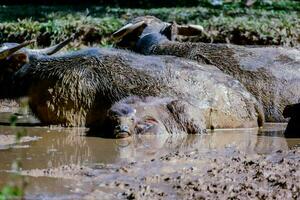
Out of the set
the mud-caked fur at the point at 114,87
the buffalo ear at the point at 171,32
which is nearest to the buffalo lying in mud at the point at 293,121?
the mud-caked fur at the point at 114,87

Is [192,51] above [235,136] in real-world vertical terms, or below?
above

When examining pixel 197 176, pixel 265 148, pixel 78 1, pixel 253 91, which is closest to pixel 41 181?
pixel 197 176

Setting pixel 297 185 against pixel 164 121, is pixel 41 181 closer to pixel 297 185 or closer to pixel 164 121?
pixel 297 185

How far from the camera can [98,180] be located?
5.30m

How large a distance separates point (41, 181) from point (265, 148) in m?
2.55

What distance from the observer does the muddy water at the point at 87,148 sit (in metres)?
5.17

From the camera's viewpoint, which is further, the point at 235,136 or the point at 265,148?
the point at 235,136

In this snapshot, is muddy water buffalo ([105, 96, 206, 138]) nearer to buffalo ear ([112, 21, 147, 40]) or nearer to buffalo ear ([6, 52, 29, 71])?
buffalo ear ([6, 52, 29, 71])

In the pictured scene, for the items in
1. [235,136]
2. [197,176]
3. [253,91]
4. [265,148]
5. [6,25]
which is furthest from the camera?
[6,25]

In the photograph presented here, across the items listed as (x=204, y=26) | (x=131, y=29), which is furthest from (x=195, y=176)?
(x=204, y=26)

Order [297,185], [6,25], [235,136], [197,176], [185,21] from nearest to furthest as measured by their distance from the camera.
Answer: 1. [297,185]
2. [197,176]
3. [235,136]
4. [6,25]
5. [185,21]

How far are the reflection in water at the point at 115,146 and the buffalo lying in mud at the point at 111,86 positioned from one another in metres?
0.23

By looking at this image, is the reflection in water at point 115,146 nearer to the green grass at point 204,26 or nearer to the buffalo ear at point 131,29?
the buffalo ear at point 131,29

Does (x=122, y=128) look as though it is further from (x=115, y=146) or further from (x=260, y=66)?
(x=260, y=66)
